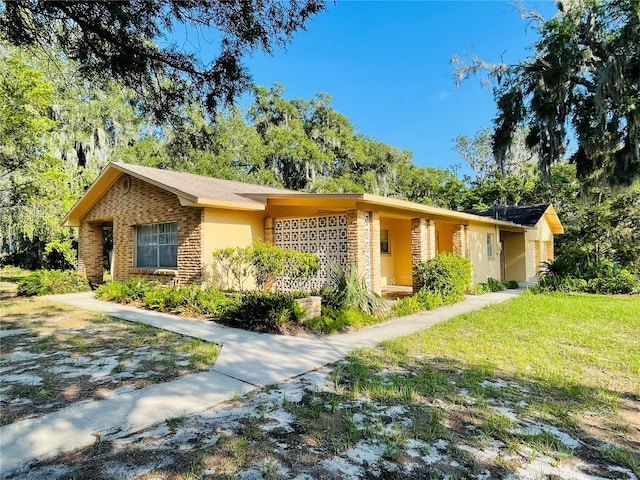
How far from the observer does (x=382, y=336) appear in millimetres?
6680

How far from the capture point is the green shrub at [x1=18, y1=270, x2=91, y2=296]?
1299cm

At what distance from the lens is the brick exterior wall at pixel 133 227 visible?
33.1ft

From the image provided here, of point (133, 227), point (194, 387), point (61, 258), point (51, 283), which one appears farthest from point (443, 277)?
point (61, 258)

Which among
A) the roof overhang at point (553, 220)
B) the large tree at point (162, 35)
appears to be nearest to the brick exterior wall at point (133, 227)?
the large tree at point (162, 35)

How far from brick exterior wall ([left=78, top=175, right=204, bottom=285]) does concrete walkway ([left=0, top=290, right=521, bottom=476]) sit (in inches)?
95.7

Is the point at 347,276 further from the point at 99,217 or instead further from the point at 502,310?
the point at 99,217

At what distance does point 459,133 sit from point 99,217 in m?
29.6

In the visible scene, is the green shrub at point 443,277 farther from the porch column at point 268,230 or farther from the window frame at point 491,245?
the window frame at point 491,245

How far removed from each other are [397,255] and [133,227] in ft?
32.2

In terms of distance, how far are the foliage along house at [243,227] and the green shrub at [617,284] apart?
3.65 m

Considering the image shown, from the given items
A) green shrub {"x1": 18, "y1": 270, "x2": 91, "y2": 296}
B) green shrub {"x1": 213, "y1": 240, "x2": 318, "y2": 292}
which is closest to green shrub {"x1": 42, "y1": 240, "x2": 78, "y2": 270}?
green shrub {"x1": 18, "y1": 270, "x2": 91, "y2": 296}

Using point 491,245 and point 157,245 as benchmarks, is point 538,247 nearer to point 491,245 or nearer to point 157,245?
point 491,245

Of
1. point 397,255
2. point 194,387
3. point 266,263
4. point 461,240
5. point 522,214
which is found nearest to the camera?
point 194,387

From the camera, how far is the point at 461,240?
44.8ft
